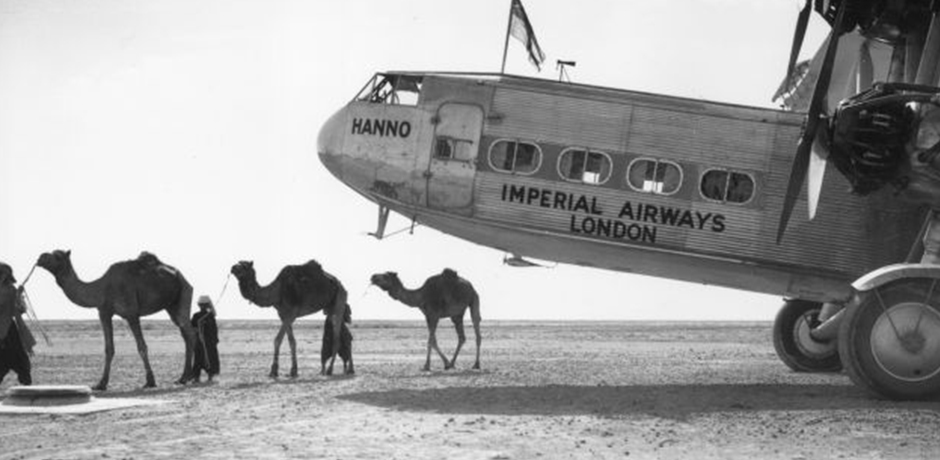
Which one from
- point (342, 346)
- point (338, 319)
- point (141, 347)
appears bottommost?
point (342, 346)

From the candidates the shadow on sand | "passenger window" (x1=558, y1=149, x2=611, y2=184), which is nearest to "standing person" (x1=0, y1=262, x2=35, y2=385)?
the shadow on sand

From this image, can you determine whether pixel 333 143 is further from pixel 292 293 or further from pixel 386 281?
pixel 386 281

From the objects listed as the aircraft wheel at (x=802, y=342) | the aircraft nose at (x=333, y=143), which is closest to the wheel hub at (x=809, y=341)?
the aircraft wheel at (x=802, y=342)

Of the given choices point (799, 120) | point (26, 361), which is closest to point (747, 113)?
point (799, 120)

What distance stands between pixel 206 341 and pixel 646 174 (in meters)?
9.62

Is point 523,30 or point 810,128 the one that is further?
point 523,30

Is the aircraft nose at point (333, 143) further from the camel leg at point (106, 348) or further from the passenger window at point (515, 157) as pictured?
the camel leg at point (106, 348)

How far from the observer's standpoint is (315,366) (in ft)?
111

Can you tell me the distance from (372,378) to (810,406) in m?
9.94

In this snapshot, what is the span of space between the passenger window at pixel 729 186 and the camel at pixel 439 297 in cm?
813

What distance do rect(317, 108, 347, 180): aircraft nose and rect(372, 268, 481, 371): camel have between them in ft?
18.0

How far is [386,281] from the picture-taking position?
31750 millimetres

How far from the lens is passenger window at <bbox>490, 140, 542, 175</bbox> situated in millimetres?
24469

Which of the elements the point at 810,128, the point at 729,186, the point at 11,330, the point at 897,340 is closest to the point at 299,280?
the point at 11,330
